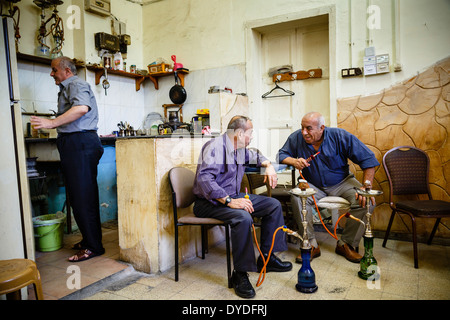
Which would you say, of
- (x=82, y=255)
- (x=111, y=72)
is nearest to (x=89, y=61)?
(x=111, y=72)

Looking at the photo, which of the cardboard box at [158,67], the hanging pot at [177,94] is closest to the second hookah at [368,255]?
the hanging pot at [177,94]

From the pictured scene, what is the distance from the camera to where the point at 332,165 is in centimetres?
303

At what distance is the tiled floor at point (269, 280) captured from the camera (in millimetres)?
2203

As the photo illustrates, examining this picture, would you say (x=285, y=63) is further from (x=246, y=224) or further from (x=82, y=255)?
(x=82, y=255)

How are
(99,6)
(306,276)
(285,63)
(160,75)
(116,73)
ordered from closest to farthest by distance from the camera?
1. (306,276)
2. (285,63)
3. (99,6)
4. (116,73)
5. (160,75)

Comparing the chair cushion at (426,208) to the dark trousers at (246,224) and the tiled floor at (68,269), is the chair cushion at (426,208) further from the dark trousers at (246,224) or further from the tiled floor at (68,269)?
the tiled floor at (68,269)

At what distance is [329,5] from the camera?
3.75 metres

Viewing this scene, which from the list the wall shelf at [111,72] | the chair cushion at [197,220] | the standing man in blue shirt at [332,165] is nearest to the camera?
the chair cushion at [197,220]

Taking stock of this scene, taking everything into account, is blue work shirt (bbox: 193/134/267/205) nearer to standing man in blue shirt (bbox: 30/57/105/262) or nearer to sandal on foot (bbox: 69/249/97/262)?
standing man in blue shirt (bbox: 30/57/105/262)

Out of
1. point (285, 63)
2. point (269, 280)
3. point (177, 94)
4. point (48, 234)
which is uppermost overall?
point (285, 63)

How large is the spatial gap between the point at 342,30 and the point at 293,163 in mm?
1776

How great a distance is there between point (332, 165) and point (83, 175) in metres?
2.24

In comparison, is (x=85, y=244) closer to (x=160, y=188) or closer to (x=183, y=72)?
(x=160, y=188)

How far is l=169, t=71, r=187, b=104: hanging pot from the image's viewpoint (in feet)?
16.4
